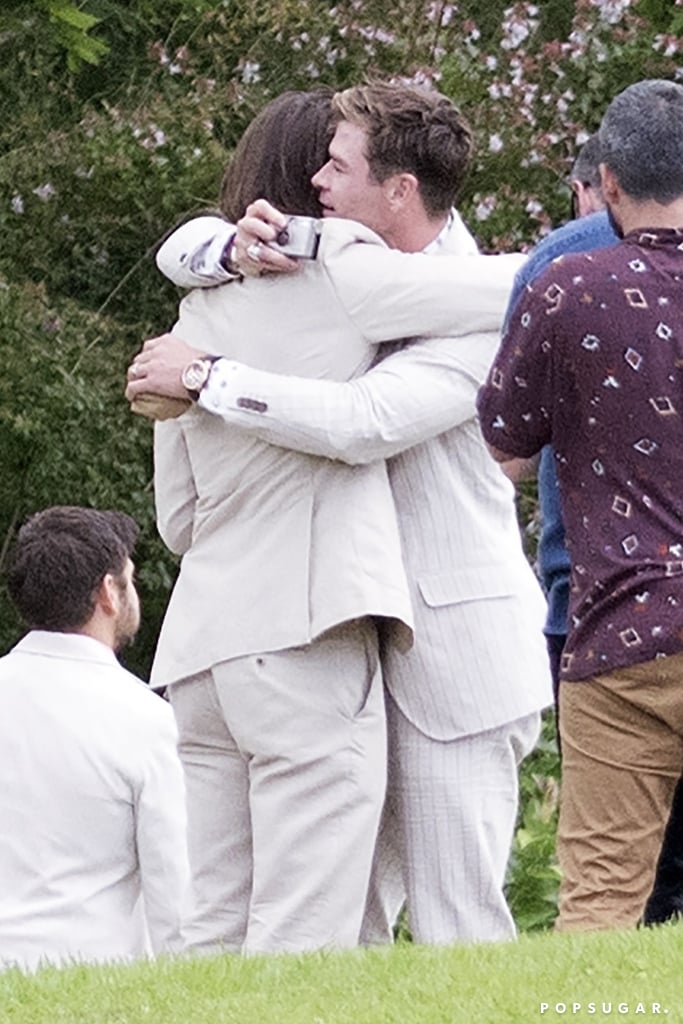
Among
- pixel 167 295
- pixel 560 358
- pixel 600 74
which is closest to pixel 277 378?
pixel 560 358

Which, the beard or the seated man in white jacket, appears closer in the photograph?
the seated man in white jacket

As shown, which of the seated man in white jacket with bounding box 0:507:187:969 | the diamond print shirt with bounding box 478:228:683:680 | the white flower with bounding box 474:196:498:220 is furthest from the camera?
the white flower with bounding box 474:196:498:220

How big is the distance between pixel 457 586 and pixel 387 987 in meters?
1.05

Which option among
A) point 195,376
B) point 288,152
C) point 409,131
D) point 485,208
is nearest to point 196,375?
point 195,376

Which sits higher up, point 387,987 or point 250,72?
point 387,987

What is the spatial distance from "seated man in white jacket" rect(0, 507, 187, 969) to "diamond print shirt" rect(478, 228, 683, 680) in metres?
1.00

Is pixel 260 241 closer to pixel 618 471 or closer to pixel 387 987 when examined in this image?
pixel 618 471

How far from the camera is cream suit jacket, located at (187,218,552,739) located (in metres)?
4.82

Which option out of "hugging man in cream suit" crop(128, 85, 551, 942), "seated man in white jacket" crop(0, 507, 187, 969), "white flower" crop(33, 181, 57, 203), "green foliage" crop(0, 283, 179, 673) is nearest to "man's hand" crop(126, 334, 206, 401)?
"hugging man in cream suit" crop(128, 85, 551, 942)

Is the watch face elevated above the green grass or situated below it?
above

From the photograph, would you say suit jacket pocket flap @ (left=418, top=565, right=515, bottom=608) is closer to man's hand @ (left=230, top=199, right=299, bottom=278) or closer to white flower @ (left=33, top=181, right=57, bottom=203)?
man's hand @ (left=230, top=199, right=299, bottom=278)

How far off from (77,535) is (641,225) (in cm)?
146

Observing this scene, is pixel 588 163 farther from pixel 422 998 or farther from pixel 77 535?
pixel 422 998

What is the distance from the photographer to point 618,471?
4539 millimetres
